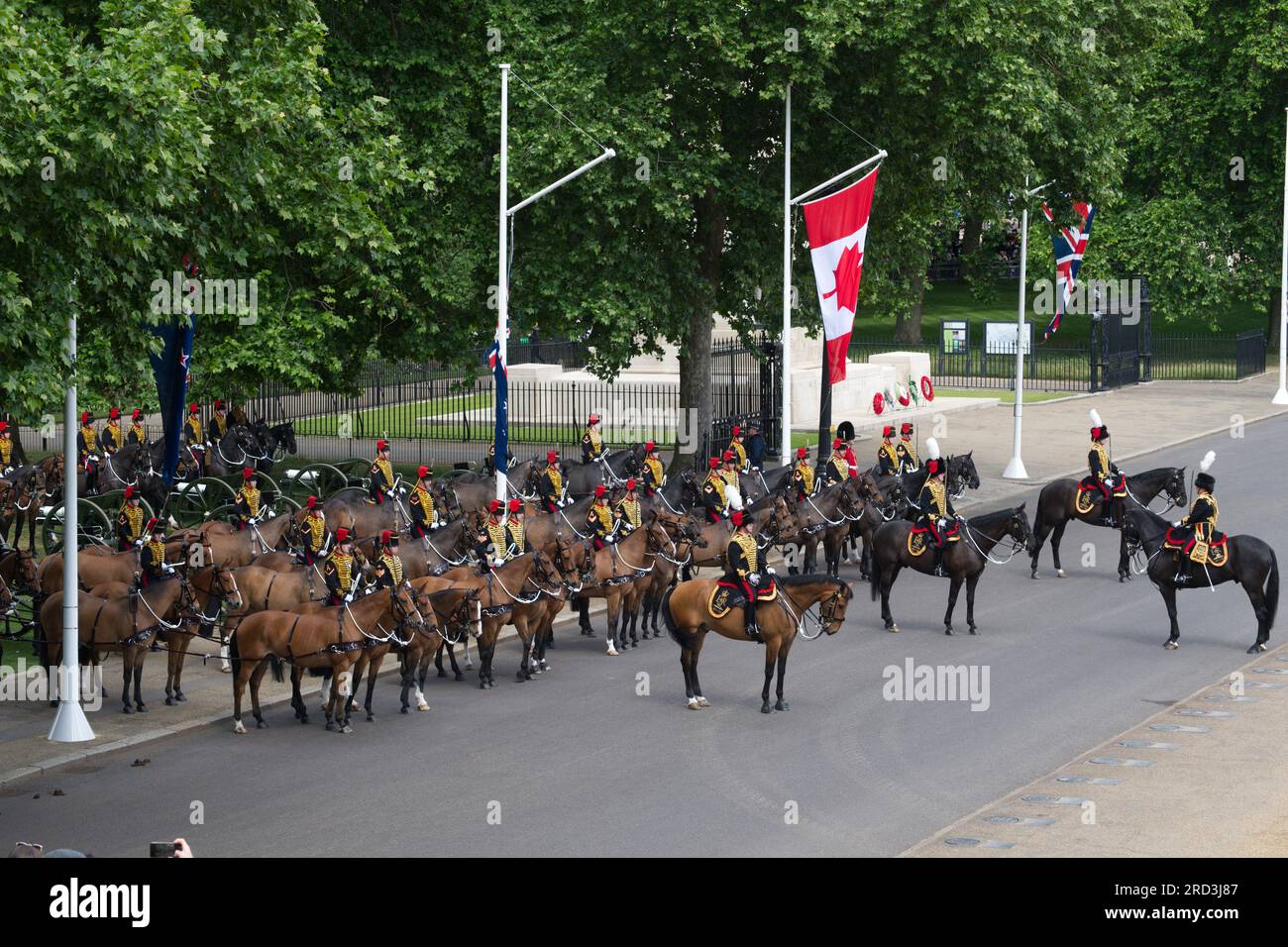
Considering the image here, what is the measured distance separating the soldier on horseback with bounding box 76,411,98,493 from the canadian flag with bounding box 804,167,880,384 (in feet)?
44.1

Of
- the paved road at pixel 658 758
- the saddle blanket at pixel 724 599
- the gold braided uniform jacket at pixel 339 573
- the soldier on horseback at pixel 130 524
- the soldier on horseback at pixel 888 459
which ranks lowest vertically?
the paved road at pixel 658 758

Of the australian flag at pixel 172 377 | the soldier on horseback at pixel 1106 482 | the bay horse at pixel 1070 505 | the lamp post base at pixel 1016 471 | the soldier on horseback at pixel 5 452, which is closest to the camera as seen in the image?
the australian flag at pixel 172 377

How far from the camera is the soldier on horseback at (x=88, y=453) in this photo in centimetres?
3294

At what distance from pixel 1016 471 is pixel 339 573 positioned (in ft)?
73.6

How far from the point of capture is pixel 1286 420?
50750 millimetres

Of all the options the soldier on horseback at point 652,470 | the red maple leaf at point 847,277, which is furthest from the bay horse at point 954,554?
the red maple leaf at point 847,277

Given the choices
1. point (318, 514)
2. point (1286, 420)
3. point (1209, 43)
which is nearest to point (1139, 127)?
point (1209, 43)

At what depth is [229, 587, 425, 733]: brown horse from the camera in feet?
64.8

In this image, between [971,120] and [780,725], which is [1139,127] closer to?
[971,120]

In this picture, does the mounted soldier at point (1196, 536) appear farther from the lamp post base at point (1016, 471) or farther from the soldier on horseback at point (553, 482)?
the lamp post base at point (1016, 471)

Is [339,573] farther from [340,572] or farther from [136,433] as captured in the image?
[136,433]

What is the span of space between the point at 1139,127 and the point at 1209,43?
4.01 metres

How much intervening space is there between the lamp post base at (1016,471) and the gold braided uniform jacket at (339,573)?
72.8ft

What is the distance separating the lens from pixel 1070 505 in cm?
2894
